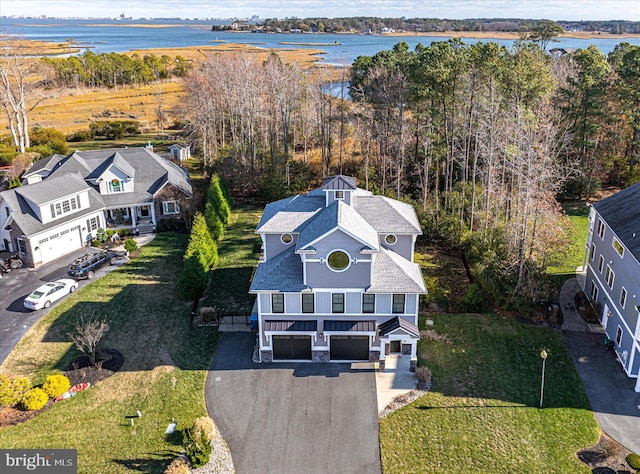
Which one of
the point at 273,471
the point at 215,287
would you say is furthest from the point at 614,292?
the point at 215,287

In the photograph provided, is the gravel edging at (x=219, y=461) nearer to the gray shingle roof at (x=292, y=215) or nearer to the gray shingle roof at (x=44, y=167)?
the gray shingle roof at (x=292, y=215)

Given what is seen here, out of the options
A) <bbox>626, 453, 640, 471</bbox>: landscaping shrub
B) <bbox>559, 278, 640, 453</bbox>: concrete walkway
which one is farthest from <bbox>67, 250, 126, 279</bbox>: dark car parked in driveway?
<bbox>626, 453, 640, 471</bbox>: landscaping shrub

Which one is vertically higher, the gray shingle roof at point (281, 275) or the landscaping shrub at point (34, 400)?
the gray shingle roof at point (281, 275)

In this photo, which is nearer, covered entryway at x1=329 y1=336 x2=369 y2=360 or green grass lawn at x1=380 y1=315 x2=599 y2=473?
green grass lawn at x1=380 y1=315 x2=599 y2=473

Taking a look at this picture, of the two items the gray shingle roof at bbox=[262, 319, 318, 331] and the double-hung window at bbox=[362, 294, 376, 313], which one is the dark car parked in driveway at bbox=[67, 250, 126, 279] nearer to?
the gray shingle roof at bbox=[262, 319, 318, 331]

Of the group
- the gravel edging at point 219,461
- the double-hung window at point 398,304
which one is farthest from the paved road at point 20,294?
the double-hung window at point 398,304
